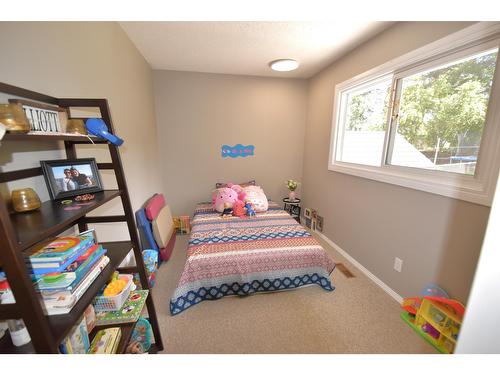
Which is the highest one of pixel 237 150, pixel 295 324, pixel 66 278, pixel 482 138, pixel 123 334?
pixel 482 138

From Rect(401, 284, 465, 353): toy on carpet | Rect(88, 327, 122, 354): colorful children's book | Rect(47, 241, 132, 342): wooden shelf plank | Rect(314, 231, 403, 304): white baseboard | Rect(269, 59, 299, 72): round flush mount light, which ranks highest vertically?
Rect(269, 59, 299, 72): round flush mount light

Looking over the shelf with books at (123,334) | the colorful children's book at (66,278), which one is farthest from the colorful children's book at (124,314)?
the colorful children's book at (66,278)

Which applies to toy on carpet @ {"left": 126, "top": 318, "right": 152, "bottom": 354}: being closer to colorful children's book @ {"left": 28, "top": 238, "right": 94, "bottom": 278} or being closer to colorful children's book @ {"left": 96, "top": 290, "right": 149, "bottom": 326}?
colorful children's book @ {"left": 96, "top": 290, "right": 149, "bottom": 326}

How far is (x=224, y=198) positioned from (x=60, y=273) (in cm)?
207

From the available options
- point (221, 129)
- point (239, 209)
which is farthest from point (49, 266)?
point (221, 129)

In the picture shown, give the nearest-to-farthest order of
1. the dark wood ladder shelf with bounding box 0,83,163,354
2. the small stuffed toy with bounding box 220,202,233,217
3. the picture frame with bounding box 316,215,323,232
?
→ the dark wood ladder shelf with bounding box 0,83,163,354 → the small stuffed toy with bounding box 220,202,233,217 → the picture frame with bounding box 316,215,323,232

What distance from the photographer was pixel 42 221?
660 mm

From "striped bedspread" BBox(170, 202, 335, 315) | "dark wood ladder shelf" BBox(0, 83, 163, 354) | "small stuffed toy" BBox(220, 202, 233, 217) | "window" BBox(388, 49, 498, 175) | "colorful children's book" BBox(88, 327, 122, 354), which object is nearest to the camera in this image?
"dark wood ladder shelf" BBox(0, 83, 163, 354)

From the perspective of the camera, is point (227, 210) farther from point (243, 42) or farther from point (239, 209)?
point (243, 42)

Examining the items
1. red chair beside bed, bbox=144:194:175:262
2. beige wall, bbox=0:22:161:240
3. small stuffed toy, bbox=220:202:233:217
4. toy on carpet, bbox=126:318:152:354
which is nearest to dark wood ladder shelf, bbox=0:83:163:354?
beige wall, bbox=0:22:161:240

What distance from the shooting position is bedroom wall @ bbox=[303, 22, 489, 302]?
132cm

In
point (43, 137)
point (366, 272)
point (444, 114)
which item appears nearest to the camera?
point (43, 137)

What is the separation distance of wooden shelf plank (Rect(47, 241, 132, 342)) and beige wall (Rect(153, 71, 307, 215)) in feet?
7.38
